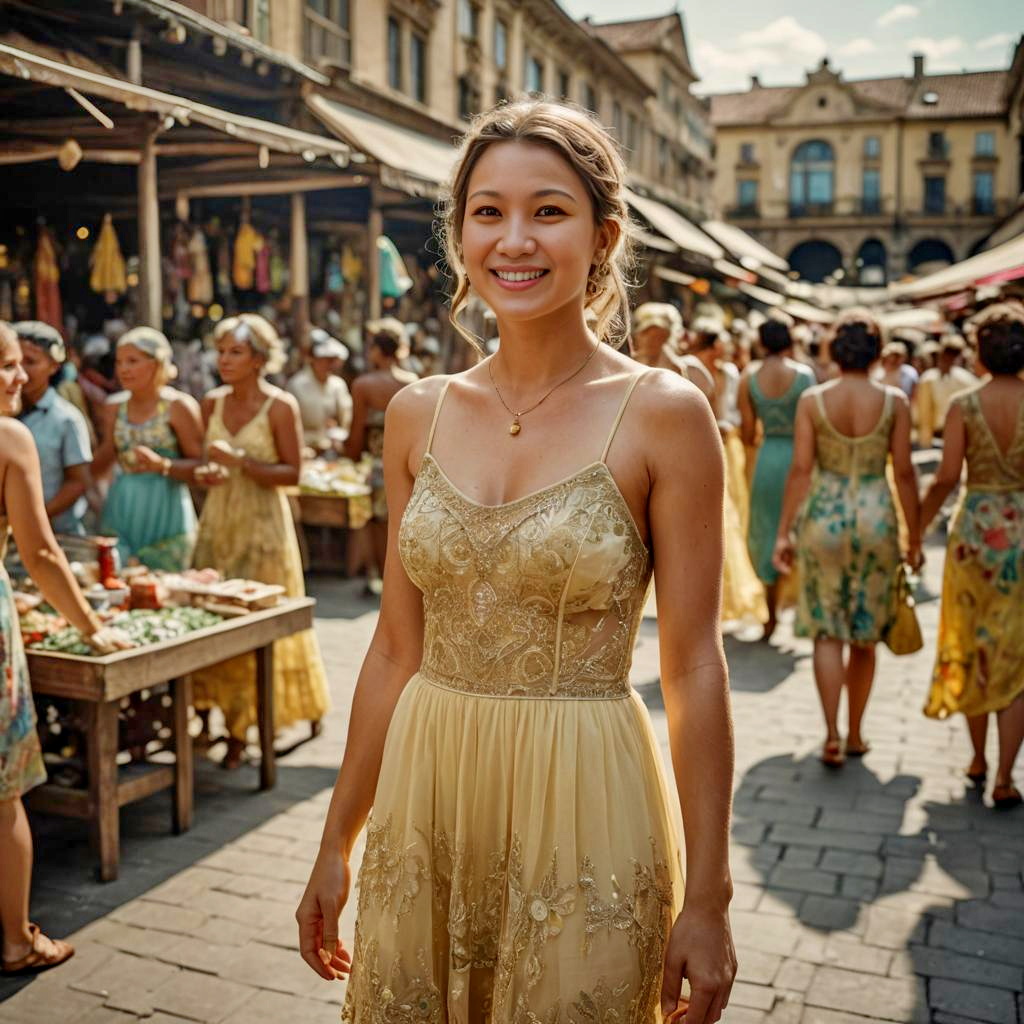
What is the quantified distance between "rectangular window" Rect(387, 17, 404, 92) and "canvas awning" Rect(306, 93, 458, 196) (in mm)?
864

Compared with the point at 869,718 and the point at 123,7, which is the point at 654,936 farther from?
the point at 123,7

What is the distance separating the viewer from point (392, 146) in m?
14.3

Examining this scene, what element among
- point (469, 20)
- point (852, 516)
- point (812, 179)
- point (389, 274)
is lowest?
point (852, 516)

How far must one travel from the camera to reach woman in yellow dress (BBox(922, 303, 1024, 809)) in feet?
16.2

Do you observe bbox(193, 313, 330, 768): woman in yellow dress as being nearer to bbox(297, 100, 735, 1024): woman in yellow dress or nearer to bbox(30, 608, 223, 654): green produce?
bbox(30, 608, 223, 654): green produce

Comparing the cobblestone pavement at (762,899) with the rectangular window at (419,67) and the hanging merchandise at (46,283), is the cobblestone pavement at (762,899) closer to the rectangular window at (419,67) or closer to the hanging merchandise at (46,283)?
the hanging merchandise at (46,283)

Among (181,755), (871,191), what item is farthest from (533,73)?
(871,191)

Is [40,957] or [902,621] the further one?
[902,621]

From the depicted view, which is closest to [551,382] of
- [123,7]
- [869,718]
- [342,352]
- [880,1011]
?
[880,1011]

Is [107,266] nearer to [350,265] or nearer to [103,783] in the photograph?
[350,265]

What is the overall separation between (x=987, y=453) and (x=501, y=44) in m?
20.6

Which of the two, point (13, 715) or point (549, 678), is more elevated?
point (549, 678)

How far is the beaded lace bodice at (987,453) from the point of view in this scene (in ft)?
16.3

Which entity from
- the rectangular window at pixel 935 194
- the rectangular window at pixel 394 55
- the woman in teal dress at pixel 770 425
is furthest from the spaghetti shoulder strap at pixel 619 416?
the rectangular window at pixel 935 194
